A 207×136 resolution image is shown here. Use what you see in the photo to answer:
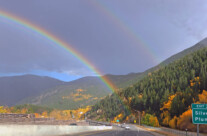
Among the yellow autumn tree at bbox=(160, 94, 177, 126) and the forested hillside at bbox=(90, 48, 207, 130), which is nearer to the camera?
the forested hillside at bbox=(90, 48, 207, 130)

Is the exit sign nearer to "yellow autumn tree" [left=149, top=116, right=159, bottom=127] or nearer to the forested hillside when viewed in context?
the forested hillside

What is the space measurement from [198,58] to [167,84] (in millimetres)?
41907

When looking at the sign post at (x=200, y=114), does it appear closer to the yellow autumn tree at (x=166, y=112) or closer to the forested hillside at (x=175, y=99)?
the forested hillside at (x=175, y=99)

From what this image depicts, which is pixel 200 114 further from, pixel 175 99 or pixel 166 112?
pixel 166 112

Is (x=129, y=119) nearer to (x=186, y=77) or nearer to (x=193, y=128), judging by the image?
(x=186, y=77)

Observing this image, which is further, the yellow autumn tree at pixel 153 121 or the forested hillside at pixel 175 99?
the yellow autumn tree at pixel 153 121

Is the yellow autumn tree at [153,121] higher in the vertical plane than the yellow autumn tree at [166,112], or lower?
lower

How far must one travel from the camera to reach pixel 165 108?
143 metres

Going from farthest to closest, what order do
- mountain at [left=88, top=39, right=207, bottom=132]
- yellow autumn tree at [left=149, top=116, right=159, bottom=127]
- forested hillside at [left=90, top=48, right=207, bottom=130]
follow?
yellow autumn tree at [left=149, top=116, right=159, bottom=127]
forested hillside at [left=90, top=48, right=207, bottom=130]
mountain at [left=88, top=39, right=207, bottom=132]

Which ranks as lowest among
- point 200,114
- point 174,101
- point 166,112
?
point 166,112

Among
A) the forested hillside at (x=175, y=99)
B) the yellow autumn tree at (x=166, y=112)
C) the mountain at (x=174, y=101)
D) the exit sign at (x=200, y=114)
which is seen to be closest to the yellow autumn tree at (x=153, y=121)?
the mountain at (x=174, y=101)

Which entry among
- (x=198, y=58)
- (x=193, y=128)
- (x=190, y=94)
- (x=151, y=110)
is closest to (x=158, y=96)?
(x=151, y=110)

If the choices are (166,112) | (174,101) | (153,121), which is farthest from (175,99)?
(153,121)

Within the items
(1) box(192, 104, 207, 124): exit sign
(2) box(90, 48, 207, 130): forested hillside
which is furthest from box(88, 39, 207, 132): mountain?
(1) box(192, 104, 207, 124): exit sign
